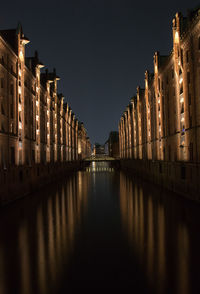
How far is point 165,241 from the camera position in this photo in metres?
12.2

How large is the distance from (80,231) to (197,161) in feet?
43.8

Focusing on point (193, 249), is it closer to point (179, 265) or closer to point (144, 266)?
point (179, 265)

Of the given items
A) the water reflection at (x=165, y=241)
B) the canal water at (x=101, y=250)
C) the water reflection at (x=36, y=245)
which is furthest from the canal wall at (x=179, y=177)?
the water reflection at (x=36, y=245)

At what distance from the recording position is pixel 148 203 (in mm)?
22203

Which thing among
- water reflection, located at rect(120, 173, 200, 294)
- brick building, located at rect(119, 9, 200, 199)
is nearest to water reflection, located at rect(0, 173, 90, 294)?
water reflection, located at rect(120, 173, 200, 294)

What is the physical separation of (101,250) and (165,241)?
3.60 m

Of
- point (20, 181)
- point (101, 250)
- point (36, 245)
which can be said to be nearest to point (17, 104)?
point (20, 181)

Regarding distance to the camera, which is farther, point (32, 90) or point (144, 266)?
point (32, 90)

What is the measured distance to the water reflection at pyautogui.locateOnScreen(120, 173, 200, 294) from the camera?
8.23m

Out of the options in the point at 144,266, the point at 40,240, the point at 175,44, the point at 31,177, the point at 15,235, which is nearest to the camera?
the point at 144,266

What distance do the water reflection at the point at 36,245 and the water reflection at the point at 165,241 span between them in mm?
3570

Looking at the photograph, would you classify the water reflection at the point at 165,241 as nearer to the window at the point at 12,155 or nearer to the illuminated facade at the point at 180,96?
the illuminated facade at the point at 180,96

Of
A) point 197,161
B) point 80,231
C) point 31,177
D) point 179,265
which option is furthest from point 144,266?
point 31,177

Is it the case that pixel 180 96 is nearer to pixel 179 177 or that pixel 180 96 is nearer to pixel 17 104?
pixel 179 177
